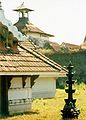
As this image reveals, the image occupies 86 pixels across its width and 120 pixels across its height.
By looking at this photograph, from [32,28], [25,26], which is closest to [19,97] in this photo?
[25,26]

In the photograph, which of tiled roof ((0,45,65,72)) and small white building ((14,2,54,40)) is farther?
small white building ((14,2,54,40))

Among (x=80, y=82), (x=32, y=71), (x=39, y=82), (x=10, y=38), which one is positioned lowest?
(x=80, y=82)

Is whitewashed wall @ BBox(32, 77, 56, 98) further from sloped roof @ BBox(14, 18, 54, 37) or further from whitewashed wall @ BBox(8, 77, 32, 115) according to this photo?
sloped roof @ BBox(14, 18, 54, 37)

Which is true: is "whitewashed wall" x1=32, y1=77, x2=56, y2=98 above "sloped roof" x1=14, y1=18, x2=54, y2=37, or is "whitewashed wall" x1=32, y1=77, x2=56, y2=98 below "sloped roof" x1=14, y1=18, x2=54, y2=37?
below

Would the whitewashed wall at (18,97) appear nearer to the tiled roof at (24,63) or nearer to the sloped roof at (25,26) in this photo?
the tiled roof at (24,63)

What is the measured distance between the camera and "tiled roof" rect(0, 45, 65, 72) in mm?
15086

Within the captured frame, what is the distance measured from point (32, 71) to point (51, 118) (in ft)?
6.29

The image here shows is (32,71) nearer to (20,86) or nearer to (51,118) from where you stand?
(20,86)

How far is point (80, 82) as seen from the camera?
3825 centimetres

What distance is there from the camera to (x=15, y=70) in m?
14.9

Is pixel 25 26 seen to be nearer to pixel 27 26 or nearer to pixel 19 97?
pixel 27 26

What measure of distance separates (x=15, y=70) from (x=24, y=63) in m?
1.08

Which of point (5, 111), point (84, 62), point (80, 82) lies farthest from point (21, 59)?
point (84, 62)

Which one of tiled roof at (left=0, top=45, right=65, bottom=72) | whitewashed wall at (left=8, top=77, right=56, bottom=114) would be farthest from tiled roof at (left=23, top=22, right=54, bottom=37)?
whitewashed wall at (left=8, top=77, right=56, bottom=114)
